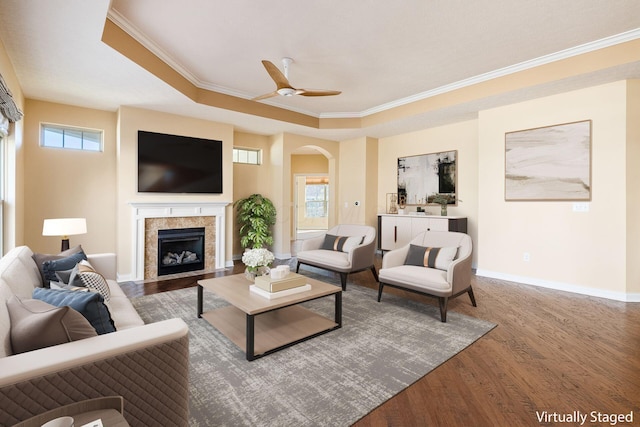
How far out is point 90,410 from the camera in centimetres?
103

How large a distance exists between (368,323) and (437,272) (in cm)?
98

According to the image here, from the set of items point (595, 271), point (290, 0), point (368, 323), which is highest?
point (290, 0)

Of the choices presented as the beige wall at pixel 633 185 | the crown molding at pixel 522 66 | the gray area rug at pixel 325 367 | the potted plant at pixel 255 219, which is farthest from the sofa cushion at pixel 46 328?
the beige wall at pixel 633 185

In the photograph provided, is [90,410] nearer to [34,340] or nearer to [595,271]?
[34,340]

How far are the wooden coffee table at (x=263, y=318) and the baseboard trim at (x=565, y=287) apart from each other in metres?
3.20

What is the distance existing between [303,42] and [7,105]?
9.78 feet

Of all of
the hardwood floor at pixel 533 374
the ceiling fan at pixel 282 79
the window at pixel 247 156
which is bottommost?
the hardwood floor at pixel 533 374

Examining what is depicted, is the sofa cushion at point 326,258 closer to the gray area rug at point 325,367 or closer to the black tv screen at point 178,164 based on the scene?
the gray area rug at point 325,367

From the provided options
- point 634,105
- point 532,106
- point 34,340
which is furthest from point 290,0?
point 634,105

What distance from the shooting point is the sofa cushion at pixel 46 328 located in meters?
1.26

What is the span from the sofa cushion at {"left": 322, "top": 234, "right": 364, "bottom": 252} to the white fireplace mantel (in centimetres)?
204

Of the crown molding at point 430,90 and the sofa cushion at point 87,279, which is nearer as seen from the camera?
the sofa cushion at point 87,279

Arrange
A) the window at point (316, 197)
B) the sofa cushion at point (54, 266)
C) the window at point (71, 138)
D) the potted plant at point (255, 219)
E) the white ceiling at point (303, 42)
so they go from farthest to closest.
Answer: the window at point (316, 197)
the potted plant at point (255, 219)
the window at point (71, 138)
the white ceiling at point (303, 42)
the sofa cushion at point (54, 266)

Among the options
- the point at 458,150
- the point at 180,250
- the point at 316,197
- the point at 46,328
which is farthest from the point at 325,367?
the point at 316,197
